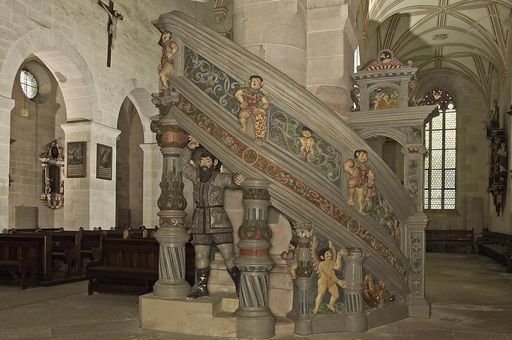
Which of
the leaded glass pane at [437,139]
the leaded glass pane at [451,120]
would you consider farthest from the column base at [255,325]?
the leaded glass pane at [451,120]

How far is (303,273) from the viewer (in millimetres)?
5293

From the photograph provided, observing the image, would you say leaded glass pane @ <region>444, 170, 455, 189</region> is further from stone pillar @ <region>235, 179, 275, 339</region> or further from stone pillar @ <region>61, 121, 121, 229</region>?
stone pillar @ <region>235, 179, 275, 339</region>

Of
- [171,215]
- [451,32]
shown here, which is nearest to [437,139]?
[451,32]


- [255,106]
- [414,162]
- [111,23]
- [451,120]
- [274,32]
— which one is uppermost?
[111,23]

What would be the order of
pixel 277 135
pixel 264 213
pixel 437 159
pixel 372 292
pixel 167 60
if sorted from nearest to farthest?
pixel 264 213, pixel 277 135, pixel 167 60, pixel 372 292, pixel 437 159

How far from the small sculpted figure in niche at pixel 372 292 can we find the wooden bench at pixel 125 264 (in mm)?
3201

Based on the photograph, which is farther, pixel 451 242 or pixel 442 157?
pixel 442 157

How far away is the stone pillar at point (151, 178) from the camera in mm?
16266

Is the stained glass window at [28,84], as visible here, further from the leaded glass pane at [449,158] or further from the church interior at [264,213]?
the leaded glass pane at [449,158]

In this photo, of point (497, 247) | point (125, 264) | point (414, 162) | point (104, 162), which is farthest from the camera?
point (497, 247)

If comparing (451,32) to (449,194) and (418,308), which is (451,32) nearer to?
(449,194)

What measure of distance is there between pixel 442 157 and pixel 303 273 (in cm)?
1942

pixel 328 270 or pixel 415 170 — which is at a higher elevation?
pixel 415 170

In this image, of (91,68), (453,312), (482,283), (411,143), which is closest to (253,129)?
(411,143)
